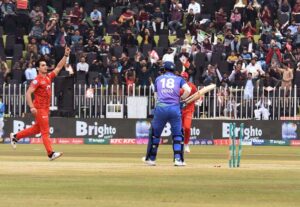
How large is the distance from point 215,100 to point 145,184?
23.7 m

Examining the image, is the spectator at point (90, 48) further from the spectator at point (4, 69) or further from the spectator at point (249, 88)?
the spectator at point (249, 88)

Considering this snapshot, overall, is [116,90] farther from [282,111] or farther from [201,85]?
[282,111]

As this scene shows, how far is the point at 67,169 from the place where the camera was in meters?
22.3

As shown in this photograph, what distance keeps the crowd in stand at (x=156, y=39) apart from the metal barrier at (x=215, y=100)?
0.41 metres

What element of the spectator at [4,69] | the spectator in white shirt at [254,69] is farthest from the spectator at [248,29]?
the spectator at [4,69]

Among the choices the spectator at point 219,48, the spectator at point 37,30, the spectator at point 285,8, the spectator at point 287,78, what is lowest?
the spectator at point 287,78

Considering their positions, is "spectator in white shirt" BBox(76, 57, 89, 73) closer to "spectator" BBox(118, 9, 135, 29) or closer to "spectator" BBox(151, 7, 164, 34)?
"spectator" BBox(118, 9, 135, 29)

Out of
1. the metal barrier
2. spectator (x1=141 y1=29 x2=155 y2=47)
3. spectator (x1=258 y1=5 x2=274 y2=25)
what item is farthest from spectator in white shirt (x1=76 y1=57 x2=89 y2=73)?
spectator (x1=258 y1=5 x2=274 y2=25)

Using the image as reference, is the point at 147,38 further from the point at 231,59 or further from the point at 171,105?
the point at 171,105

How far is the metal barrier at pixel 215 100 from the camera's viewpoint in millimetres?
41656

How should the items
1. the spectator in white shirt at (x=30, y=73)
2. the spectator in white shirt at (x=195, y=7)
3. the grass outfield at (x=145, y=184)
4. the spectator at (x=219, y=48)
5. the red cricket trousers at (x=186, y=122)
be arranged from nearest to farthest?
the grass outfield at (x=145, y=184)
the red cricket trousers at (x=186, y=122)
the spectator in white shirt at (x=30, y=73)
the spectator at (x=219, y=48)
the spectator in white shirt at (x=195, y=7)

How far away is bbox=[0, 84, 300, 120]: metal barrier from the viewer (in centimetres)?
4166

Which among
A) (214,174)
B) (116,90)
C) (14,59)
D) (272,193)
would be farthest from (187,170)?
(14,59)

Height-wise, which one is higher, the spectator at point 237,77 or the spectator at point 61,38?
the spectator at point 61,38
